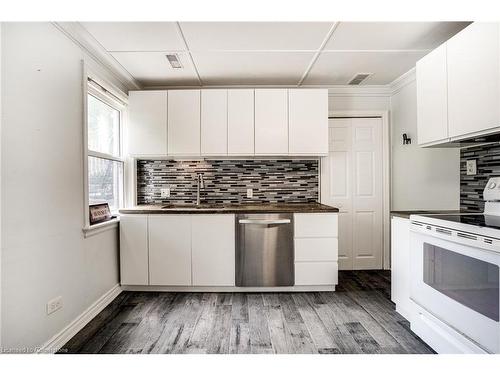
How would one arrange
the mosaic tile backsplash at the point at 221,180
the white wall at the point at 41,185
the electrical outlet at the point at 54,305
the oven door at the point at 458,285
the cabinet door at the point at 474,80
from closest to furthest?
the oven door at the point at 458,285
the white wall at the point at 41,185
the cabinet door at the point at 474,80
the electrical outlet at the point at 54,305
the mosaic tile backsplash at the point at 221,180

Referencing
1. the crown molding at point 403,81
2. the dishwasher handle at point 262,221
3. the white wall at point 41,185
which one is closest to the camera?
the white wall at point 41,185

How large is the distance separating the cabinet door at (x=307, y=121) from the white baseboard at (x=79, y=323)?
2.30m

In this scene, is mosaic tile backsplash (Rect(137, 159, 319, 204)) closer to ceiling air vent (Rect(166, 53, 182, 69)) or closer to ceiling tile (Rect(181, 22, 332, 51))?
ceiling air vent (Rect(166, 53, 182, 69))

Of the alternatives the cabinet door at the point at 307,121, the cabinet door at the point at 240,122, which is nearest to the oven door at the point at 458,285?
the cabinet door at the point at 307,121

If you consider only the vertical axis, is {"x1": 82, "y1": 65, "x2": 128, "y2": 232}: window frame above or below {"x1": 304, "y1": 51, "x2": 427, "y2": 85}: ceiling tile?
below

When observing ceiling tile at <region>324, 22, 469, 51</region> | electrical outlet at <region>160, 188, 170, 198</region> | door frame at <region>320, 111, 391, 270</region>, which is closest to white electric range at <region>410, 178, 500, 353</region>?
ceiling tile at <region>324, 22, 469, 51</region>

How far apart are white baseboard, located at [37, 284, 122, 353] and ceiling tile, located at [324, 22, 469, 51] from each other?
9.67 feet

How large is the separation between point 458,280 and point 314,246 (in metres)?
1.30

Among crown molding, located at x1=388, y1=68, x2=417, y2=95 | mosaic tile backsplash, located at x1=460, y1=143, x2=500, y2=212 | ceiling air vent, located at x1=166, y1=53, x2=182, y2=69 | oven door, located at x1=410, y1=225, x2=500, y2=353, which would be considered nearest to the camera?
oven door, located at x1=410, y1=225, x2=500, y2=353

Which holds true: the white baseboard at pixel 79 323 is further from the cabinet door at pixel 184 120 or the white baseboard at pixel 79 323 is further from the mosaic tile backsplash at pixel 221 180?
the cabinet door at pixel 184 120

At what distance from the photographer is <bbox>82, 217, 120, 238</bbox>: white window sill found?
2.21 meters

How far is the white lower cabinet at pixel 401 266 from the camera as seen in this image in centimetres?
210
